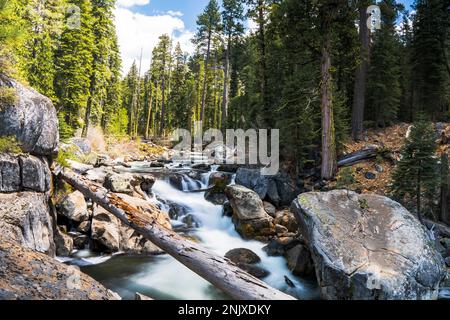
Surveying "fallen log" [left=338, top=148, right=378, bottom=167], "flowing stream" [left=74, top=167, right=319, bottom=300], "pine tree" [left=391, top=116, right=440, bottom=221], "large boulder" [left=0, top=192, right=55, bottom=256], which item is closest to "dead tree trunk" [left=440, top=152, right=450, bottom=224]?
"pine tree" [left=391, top=116, right=440, bottom=221]

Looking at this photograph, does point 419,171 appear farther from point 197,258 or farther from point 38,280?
point 38,280

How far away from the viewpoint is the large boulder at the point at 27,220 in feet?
21.0

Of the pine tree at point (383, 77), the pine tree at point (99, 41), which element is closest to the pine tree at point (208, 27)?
the pine tree at point (99, 41)

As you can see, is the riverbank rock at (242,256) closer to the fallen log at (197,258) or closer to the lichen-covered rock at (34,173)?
the fallen log at (197,258)

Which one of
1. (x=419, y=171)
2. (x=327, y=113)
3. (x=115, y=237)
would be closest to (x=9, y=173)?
(x=115, y=237)

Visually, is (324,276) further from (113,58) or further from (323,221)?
(113,58)

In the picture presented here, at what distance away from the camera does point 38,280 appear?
3680mm

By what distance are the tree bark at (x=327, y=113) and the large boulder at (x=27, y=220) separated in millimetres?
10400

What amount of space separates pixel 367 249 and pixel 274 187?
7586mm

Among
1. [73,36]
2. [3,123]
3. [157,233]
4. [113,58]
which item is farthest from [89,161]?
[113,58]

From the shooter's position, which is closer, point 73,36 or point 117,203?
point 117,203

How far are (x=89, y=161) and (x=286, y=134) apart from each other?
13211mm

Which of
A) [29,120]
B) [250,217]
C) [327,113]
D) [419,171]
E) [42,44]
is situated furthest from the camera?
[42,44]

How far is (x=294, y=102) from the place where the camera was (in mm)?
13812
